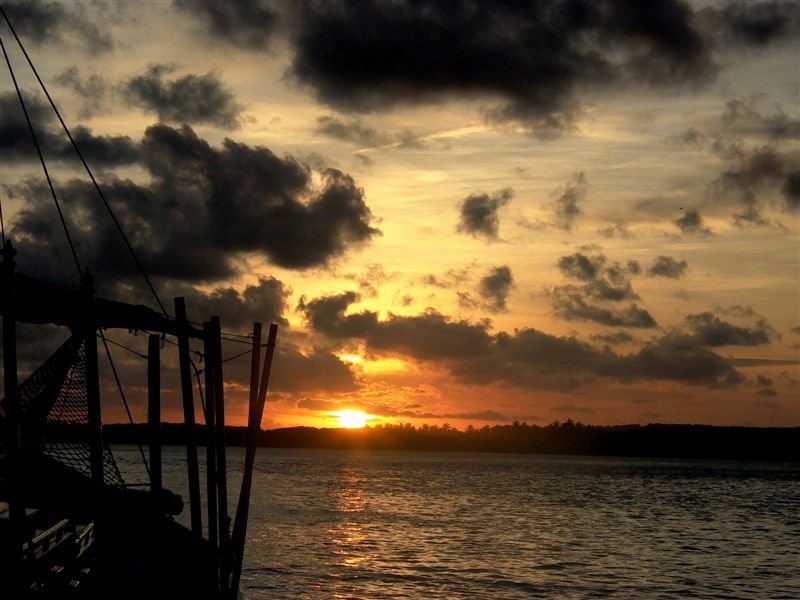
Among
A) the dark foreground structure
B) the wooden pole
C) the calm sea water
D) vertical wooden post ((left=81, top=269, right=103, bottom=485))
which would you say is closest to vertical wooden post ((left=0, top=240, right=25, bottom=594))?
the dark foreground structure

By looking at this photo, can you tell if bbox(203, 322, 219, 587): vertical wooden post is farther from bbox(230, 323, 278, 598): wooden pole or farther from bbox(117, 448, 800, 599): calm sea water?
bbox(117, 448, 800, 599): calm sea water

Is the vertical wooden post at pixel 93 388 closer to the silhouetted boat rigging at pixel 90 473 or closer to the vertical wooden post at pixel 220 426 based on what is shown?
the silhouetted boat rigging at pixel 90 473

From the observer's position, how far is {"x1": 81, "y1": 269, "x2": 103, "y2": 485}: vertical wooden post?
54.8 feet

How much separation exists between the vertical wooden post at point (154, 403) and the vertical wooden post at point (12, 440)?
10080 mm

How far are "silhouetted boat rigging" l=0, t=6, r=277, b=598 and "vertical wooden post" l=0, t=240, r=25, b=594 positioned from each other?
0.02 metres

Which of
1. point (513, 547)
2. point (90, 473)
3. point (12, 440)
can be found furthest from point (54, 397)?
point (513, 547)

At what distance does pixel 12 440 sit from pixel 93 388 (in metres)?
3.84

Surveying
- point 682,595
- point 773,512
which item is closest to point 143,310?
point 682,595

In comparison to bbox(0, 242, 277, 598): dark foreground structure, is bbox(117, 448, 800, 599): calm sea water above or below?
below

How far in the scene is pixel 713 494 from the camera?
110m

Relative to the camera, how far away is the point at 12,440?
13031 mm

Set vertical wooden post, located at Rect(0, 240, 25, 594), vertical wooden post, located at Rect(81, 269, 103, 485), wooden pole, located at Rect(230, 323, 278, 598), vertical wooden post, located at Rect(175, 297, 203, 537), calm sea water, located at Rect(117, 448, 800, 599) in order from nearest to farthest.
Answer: vertical wooden post, located at Rect(0, 240, 25, 594), vertical wooden post, located at Rect(81, 269, 103, 485), vertical wooden post, located at Rect(175, 297, 203, 537), wooden pole, located at Rect(230, 323, 278, 598), calm sea water, located at Rect(117, 448, 800, 599)

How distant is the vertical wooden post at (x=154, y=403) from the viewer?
2352 centimetres

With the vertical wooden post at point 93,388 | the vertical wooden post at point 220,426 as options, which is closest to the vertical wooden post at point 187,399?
the vertical wooden post at point 220,426
